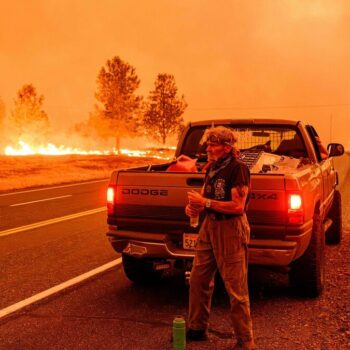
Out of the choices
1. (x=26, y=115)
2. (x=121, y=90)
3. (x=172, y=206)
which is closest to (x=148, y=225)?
(x=172, y=206)

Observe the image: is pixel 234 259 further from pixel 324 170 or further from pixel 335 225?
pixel 335 225

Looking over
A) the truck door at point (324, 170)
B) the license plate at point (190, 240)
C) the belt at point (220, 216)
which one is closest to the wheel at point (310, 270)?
the license plate at point (190, 240)

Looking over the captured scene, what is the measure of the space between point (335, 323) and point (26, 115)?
5906 centimetres

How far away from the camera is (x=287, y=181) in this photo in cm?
462

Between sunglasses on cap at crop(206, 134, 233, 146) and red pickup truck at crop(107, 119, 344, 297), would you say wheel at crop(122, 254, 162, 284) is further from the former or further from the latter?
sunglasses on cap at crop(206, 134, 233, 146)

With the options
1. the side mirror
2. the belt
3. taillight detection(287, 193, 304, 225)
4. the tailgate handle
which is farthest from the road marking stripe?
the belt

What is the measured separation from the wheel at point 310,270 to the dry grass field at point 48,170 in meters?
16.5

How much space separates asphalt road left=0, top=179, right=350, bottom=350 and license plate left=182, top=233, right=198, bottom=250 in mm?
696

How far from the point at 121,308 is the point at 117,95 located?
62268 mm

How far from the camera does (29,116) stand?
5972cm

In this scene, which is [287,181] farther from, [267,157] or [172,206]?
[267,157]

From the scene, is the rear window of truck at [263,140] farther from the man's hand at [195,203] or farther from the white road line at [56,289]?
the man's hand at [195,203]

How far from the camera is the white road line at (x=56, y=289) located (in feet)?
16.4

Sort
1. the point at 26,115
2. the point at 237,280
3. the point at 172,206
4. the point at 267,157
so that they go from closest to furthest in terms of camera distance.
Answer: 1. the point at 237,280
2. the point at 172,206
3. the point at 267,157
4. the point at 26,115
